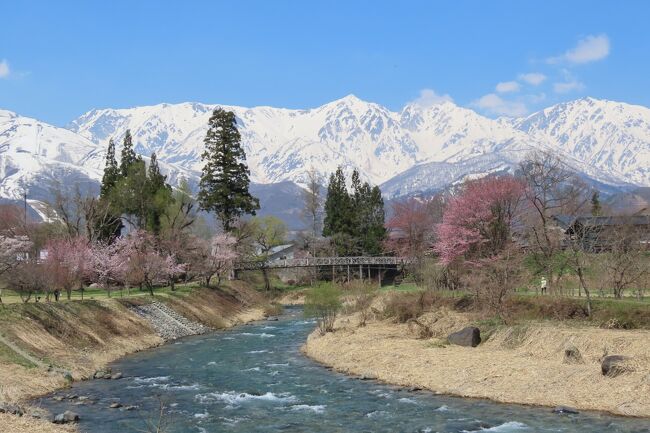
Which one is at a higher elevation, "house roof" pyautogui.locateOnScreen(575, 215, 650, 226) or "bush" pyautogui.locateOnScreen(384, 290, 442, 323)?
"house roof" pyautogui.locateOnScreen(575, 215, 650, 226)

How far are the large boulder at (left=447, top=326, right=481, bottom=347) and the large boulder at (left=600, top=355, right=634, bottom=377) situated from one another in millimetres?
10474

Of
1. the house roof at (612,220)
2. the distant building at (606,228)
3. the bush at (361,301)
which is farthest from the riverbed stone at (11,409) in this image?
the house roof at (612,220)

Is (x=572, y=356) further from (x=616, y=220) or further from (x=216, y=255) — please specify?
(x=616, y=220)

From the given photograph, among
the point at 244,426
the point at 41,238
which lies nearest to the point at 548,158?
the point at 244,426

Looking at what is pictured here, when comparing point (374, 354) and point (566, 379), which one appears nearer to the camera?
point (566, 379)

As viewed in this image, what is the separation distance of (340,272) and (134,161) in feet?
117

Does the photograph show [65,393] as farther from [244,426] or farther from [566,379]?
[566,379]

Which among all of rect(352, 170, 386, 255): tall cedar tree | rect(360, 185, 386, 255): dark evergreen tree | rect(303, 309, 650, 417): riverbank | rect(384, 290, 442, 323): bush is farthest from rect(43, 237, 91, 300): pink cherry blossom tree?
rect(360, 185, 386, 255): dark evergreen tree

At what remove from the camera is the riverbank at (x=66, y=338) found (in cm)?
3091

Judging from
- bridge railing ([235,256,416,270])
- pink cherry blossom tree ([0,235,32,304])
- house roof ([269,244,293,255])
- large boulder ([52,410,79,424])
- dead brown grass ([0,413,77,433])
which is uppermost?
house roof ([269,244,293,255])

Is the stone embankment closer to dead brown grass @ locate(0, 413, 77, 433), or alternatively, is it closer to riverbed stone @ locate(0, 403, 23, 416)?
riverbed stone @ locate(0, 403, 23, 416)

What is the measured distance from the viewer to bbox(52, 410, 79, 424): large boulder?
981 inches

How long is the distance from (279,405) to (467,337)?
45.6 feet

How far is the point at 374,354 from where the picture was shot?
37.9 metres
